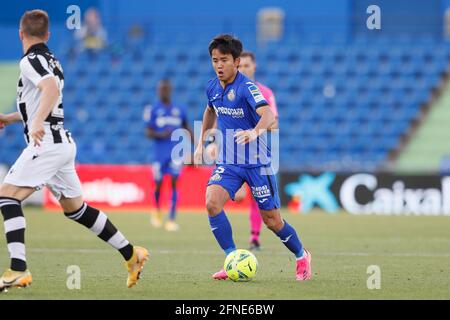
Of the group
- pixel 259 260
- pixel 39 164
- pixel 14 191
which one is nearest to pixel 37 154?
pixel 39 164

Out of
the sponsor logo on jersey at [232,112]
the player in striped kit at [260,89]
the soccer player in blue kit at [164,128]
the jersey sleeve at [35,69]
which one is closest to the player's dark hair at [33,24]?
the jersey sleeve at [35,69]

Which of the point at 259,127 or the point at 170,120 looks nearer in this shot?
the point at 259,127

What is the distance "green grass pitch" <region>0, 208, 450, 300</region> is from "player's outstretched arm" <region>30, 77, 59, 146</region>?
130 centimetres

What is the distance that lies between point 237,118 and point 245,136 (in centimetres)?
88

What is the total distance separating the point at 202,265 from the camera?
10500 mm

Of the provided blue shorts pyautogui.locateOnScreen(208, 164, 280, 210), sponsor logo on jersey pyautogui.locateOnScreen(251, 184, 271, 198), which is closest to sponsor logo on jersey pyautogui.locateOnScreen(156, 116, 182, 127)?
blue shorts pyautogui.locateOnScreen(208, 164, 280, 210)

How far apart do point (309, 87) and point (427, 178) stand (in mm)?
7188

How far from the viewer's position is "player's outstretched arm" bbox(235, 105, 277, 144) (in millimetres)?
8406

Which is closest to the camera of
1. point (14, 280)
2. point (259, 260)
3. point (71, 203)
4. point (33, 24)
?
point (14, 280)

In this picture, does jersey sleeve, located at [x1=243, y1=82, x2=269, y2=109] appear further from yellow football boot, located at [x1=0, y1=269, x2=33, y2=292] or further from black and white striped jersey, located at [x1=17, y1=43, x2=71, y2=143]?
yellow football boot, located at [x1=0, y1=269, x2=33, y2=292]

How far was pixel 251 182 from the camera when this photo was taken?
9227 mm

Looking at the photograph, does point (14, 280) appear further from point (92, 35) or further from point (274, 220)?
point (92, 35)
